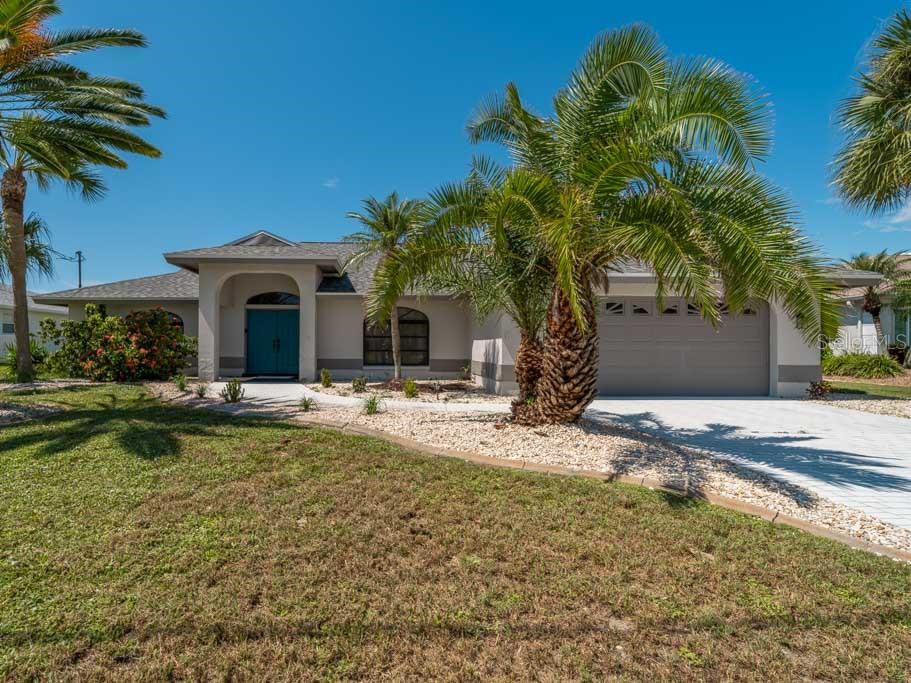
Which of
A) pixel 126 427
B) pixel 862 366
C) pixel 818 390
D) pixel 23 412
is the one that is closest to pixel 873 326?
pixel 862 366

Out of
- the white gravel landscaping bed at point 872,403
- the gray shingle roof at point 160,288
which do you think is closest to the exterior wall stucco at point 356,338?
the gray shingle roof at point 160,288

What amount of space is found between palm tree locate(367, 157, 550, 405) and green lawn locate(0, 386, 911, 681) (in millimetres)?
3282

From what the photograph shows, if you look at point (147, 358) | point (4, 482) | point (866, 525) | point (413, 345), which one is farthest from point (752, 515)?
point (147, 358)

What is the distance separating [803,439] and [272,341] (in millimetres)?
15599

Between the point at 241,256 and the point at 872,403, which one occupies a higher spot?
the point at 241,256

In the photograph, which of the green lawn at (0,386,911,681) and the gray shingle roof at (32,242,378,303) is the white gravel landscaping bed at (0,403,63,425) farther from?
the gray shingle roof at (32,242,378,303)

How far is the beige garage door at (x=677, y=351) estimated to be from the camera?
13078 millimetres

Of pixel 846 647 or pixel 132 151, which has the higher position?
pixel 132 151

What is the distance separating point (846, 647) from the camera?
2.68 metres

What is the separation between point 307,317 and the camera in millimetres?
14555

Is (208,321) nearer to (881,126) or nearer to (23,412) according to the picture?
(23,412)

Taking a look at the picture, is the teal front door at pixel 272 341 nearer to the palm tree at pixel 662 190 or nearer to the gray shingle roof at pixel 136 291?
the gray shingle roof at pixel 136 291

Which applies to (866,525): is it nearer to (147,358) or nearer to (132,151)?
(132,151)

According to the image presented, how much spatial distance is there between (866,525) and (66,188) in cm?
1827
